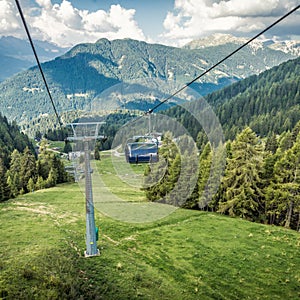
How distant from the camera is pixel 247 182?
3394 cm

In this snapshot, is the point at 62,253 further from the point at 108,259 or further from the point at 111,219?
the point at 111,219

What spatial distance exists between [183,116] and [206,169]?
458ft

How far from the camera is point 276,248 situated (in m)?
24.9

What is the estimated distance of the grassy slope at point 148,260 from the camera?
15.7 m

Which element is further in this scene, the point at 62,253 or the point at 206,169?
the point at 206,169

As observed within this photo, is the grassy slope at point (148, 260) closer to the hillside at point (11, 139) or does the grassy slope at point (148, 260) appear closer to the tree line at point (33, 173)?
the tree line at point (33, 173)

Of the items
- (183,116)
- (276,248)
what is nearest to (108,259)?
(276,248)

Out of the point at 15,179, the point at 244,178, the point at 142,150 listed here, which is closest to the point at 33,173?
the point at 15,179

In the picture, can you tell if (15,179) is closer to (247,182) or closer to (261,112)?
(247,182)

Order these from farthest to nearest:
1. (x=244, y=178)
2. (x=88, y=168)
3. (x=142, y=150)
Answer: (x=244, y=178) < (x=142, y=150) < (x=88, y=168)

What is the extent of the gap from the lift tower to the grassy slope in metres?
1.20

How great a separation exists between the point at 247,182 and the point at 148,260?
17762 mm

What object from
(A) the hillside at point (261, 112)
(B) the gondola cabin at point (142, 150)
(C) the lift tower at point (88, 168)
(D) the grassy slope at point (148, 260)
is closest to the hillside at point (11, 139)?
(A) the hillside at point (261, 112)

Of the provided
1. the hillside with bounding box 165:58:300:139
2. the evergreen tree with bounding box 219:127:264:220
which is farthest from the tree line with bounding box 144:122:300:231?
the hillside with bounding box 165:58:300:139
